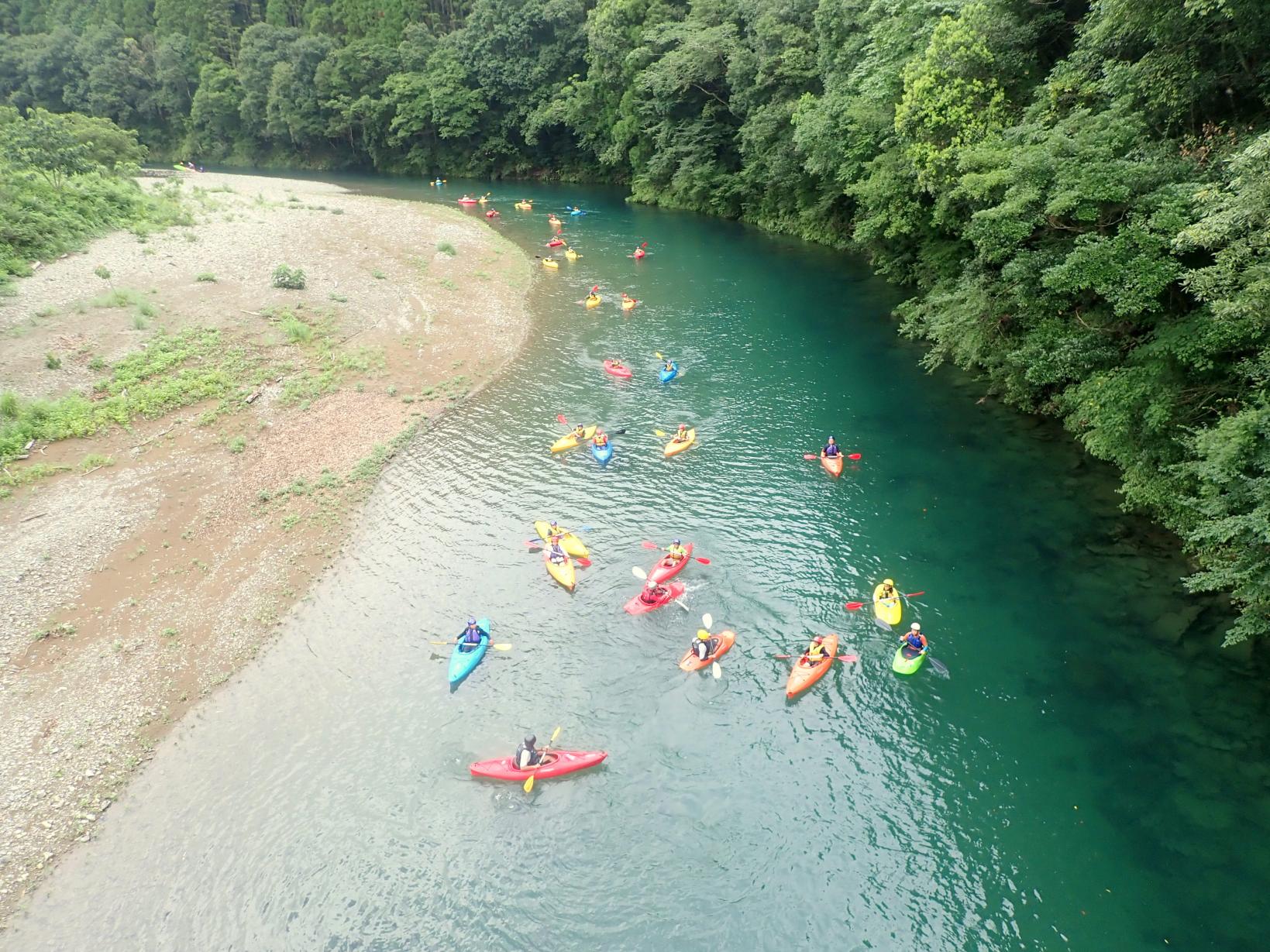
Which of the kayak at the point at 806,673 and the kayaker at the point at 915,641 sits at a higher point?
the kayaker at the point at 915,641

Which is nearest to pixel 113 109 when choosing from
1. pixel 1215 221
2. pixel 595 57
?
pixel 595 57

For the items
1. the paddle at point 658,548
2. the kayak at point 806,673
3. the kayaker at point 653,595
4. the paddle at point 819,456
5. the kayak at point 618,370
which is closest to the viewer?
the kayak at point 806,673

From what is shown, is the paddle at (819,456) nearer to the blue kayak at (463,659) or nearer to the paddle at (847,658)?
the paddle at (847,658)

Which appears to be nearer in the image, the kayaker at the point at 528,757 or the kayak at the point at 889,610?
the kayaker at the point at 528,757

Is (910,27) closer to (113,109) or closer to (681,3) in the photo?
(681,3)

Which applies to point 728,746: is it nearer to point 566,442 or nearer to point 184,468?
point 566,442

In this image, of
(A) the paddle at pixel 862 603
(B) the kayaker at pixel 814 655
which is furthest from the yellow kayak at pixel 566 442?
(B) the kayaker at pixel 814 655
